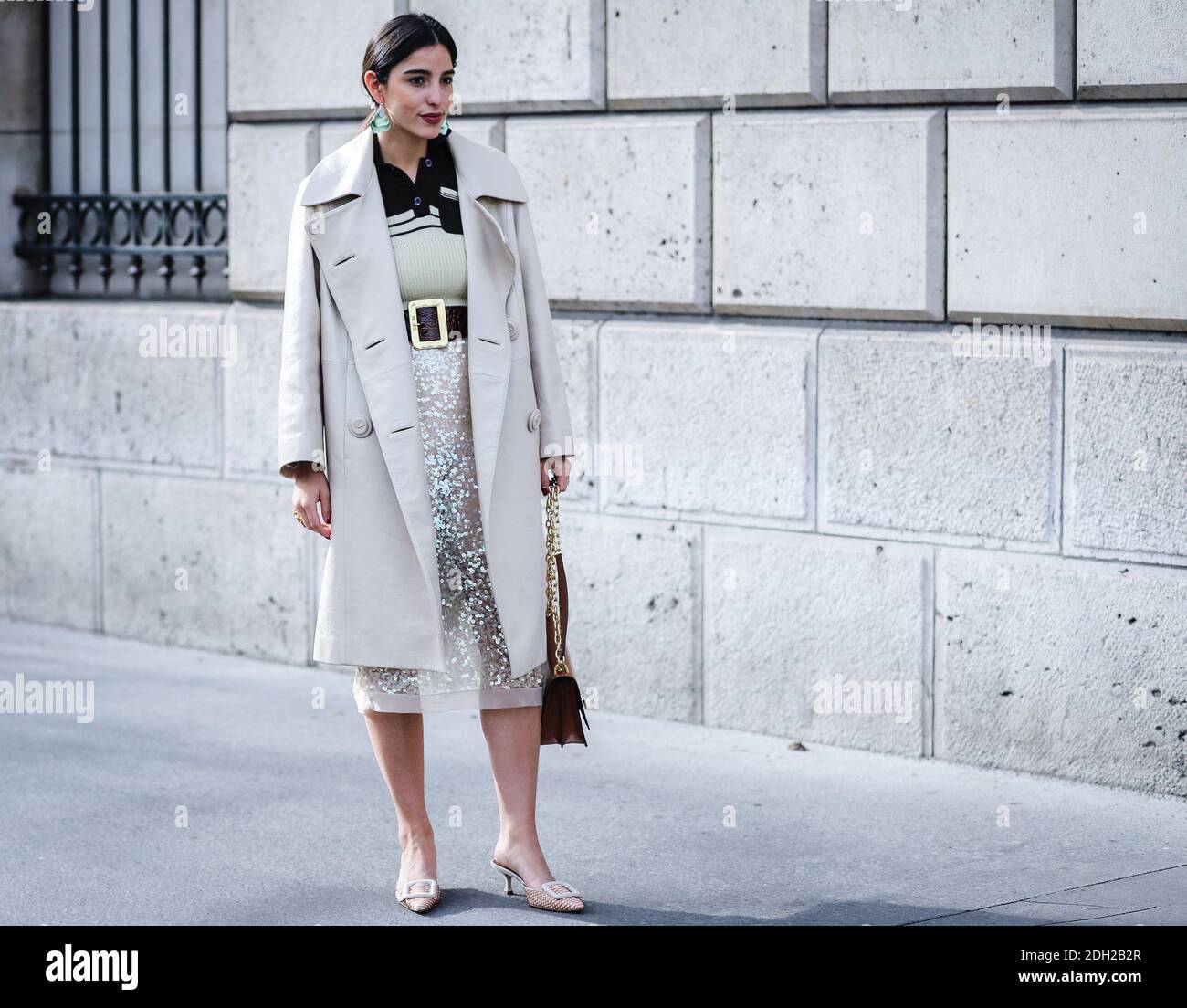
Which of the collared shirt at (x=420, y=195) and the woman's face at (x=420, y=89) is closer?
the woman's face at (x=420, y=89)

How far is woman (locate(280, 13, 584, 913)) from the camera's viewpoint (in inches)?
171

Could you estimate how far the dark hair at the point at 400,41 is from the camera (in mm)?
4258

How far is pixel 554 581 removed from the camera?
4.56m

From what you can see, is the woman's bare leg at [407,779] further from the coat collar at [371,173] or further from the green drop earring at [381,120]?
the green drop earring at [381,120]

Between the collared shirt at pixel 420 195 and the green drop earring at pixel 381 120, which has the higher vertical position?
the green drop earring at pixel 381 120

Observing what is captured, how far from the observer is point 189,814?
537 centimetres

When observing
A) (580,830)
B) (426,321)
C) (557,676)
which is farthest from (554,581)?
(580,830)

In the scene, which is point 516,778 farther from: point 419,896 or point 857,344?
point 857,344

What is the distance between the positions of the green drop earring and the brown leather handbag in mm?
869

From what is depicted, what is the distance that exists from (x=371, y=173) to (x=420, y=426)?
57 cm

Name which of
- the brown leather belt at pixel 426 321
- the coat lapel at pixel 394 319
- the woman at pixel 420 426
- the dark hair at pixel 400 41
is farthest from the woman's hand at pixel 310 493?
the dark hair at pixel 400 41

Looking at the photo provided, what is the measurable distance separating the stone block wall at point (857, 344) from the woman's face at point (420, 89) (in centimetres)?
194
